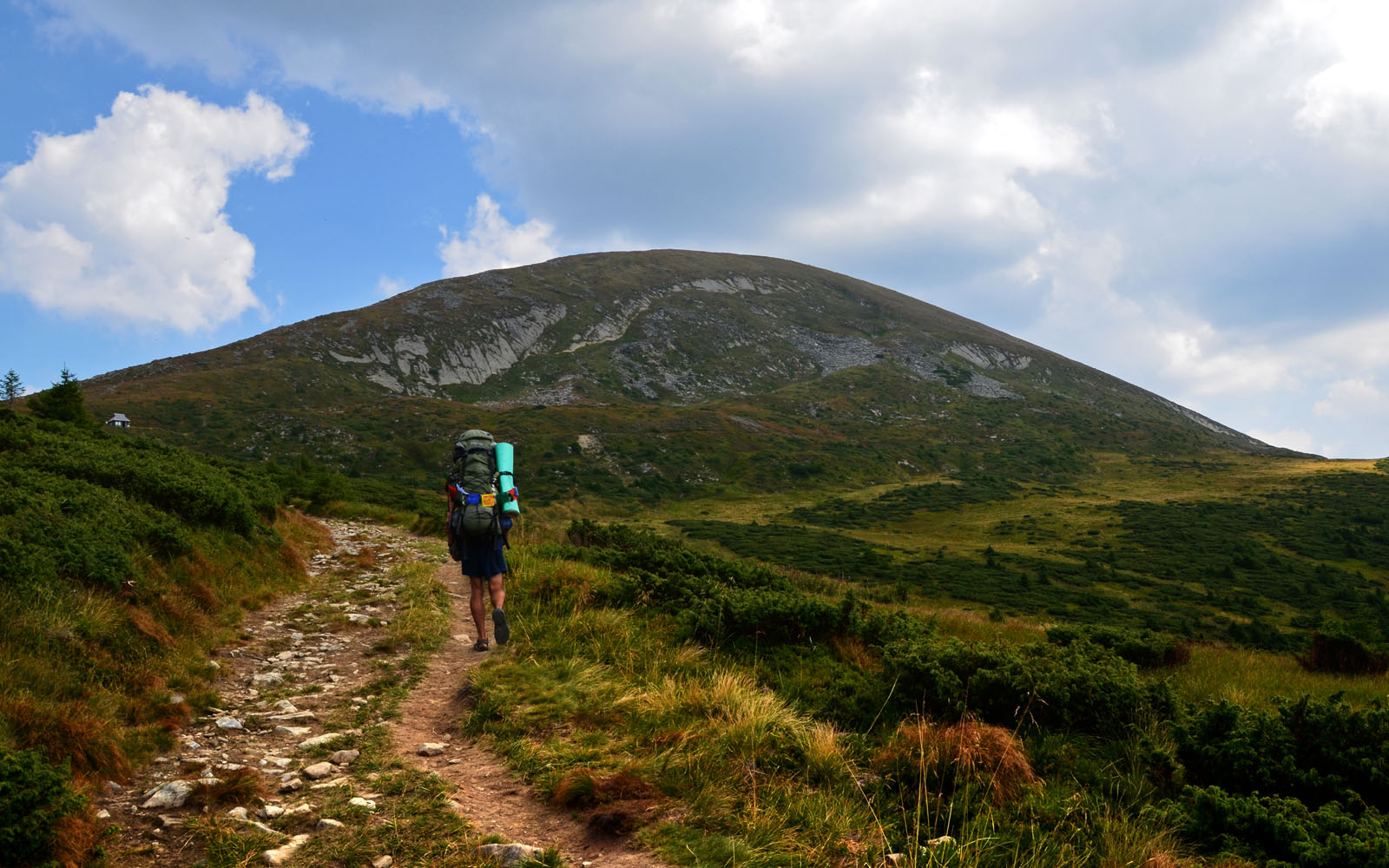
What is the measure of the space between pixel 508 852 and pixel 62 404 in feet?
83.5

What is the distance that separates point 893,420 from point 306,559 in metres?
102

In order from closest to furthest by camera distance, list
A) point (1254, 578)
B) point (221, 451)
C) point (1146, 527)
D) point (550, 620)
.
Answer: point (550, 620) < point (1254, 578) < point (1146, 527) < point (221, 451)

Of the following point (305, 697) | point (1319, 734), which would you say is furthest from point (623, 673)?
point (1319, 734)

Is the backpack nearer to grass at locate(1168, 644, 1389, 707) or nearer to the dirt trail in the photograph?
the dirt trail

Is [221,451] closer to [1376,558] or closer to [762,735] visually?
[762,735]

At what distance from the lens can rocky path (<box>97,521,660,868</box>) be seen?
3777 mm

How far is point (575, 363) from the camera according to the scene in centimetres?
11956

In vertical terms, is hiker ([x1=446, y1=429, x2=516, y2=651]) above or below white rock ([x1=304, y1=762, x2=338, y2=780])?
above

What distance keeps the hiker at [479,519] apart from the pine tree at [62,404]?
19.7m

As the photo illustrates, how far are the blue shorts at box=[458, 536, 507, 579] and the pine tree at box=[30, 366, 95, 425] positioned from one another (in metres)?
→ 19.9

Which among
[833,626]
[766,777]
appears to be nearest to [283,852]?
[766,777]

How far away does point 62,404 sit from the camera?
20.7 m

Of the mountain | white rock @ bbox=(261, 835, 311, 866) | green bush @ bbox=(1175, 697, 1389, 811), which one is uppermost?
the mountain

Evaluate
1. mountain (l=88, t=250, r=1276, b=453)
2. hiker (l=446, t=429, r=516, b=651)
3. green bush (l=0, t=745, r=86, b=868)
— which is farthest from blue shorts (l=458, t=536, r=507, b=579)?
mountain (l=88, t=250, r=1276, b=453)
